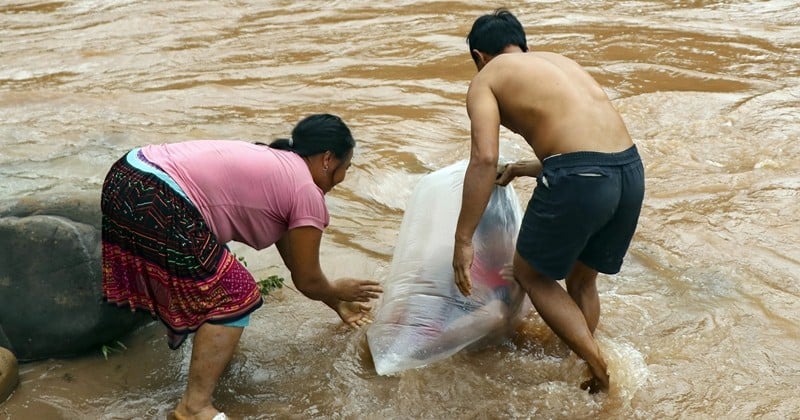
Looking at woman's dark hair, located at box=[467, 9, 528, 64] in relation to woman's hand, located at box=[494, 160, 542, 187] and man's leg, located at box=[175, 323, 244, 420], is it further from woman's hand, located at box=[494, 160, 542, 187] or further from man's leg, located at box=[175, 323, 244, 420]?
man's leg, located at box=[175, 323, 244, 420]

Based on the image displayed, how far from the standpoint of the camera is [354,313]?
11.7ft

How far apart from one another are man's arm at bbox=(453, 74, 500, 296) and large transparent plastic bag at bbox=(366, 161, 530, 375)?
11.6 inches

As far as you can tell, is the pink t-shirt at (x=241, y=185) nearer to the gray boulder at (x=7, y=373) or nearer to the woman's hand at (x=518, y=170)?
the woman's hand at (x=518, y=170)

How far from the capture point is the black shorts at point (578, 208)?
9.48 ft

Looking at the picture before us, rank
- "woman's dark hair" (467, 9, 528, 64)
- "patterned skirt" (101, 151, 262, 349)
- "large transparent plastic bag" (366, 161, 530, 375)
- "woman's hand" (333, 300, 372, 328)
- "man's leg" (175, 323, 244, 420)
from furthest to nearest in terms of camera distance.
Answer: "woman's hand" (333, 300, 372, 328) → "large transparent plastic bag" (366, 161, 530, 375) → "woman's dark hair" (467, 9, 528, 64) → "man's leg" (175, 323, 244, 420) → "patterned skirt" (101, 151, 262, 349)

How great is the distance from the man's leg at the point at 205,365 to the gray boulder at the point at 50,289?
0.58m

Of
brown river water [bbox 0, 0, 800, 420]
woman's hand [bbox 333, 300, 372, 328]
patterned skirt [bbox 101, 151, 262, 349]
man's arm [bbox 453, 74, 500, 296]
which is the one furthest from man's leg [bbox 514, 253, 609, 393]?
patterned skirt [bbox 101, 151, 262, 349]

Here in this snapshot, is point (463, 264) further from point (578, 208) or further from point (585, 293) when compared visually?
point (585, 293)

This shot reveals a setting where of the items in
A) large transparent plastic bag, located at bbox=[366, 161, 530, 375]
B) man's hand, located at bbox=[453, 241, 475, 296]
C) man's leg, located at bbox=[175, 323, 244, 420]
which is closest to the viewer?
man's leg, located at bbox=[175, 323, 244, 420]

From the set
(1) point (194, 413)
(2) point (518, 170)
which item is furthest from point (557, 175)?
(1) point (194, 413)

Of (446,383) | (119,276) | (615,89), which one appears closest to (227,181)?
(119,276)

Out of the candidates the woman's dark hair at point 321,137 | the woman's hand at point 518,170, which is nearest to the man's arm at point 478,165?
the woman's hand at point 518,170

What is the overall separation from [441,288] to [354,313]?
0.45 meters

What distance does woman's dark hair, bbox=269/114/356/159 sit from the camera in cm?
295
